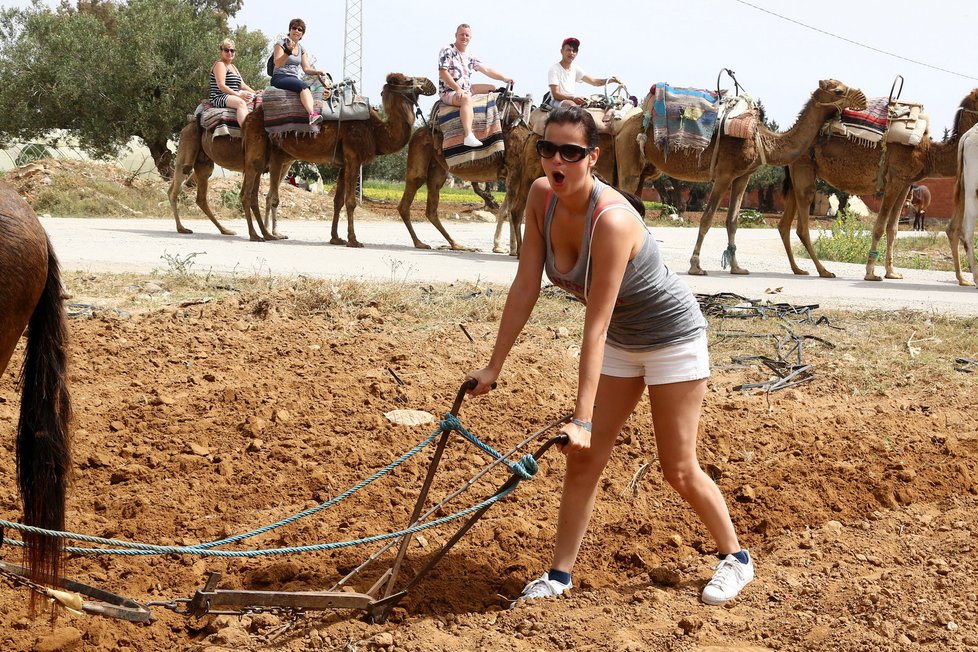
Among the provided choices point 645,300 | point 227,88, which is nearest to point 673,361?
point 645,300

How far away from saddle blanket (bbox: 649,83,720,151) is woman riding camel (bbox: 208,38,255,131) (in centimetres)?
717

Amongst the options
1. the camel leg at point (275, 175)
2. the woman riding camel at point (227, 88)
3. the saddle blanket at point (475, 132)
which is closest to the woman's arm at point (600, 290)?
the saddle blanket at point (475, 132)

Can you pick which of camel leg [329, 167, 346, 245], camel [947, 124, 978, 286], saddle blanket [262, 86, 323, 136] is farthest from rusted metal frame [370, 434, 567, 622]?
camel leg [329, 167, 346, 245]

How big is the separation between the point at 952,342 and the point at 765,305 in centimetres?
171

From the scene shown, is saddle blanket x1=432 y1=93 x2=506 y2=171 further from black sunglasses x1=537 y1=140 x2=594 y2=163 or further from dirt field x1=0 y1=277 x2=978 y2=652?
black sunglasses x1=537 y1=140 x2=594 y2=163

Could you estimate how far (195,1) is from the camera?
48.3 m

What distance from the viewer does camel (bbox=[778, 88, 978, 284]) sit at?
1287cm

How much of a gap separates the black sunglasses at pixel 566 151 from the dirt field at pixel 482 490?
5.21ft

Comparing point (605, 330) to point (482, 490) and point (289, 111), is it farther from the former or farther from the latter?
point (289, 111)

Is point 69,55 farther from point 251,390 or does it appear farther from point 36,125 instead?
point 251,390

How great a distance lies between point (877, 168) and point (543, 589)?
1113 centimetres

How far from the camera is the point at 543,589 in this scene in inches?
143

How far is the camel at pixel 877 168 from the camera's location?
42.2 feet

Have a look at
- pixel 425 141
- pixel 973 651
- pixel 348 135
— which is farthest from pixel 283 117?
pixel 973 651
